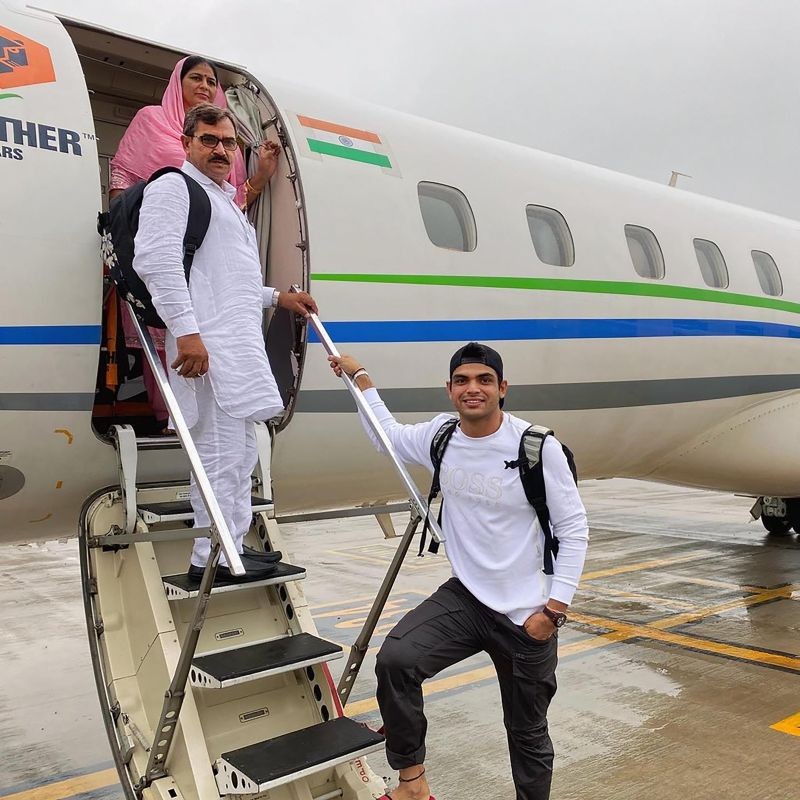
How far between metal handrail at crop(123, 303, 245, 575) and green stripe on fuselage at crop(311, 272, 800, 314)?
1.32 m

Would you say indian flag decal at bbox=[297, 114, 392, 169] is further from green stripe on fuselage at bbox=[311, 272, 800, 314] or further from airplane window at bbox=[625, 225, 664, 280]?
airplane window at bbox=[625, 225, 664, 280]

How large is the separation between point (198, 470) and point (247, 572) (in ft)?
2.34

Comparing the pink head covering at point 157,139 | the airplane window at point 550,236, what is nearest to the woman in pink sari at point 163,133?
the pink head covering at point 157,139

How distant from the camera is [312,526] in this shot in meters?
16.4

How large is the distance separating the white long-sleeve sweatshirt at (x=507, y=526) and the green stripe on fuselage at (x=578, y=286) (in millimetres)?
1653

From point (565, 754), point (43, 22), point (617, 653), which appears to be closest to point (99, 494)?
point (43, 22)

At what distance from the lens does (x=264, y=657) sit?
10.5 feet

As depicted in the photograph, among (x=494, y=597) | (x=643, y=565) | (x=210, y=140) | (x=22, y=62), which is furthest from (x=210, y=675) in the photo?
(x=643, y=565)

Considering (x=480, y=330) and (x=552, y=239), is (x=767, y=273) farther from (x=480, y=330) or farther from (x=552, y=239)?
(x=480, y=330)

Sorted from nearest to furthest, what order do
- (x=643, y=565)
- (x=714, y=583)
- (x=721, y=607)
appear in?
1. (x=721, y=607)
2. (x=714, y=583)
3. (x=643, y=565)

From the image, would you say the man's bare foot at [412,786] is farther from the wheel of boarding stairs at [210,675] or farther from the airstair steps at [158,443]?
the airstair steps at [158,443]

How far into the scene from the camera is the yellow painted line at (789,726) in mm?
5051

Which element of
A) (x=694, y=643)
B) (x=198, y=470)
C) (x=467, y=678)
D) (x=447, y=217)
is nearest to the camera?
(x=198, y=470)

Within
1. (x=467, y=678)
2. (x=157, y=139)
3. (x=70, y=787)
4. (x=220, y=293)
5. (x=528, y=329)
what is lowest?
A: (x=467, y=678)
